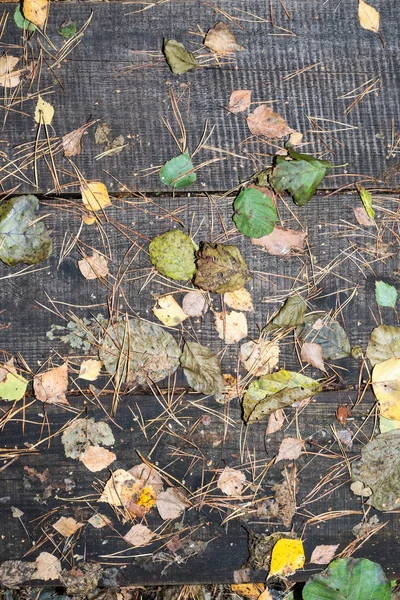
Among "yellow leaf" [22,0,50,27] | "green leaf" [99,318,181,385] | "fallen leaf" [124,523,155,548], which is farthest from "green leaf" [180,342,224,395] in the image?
"yellow leaf" [22,0,50,27]

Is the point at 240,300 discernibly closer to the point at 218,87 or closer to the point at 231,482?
the point at 231,482

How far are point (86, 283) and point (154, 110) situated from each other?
767 millimetres

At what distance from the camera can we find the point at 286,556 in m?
2.09

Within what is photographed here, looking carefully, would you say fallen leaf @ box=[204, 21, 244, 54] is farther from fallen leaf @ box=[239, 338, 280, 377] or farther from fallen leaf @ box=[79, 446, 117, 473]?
fallen leaf @ box=[79, 446, 117, 473]

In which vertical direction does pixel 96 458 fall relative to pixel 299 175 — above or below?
below

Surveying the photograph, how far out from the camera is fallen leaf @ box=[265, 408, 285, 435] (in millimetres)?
2076

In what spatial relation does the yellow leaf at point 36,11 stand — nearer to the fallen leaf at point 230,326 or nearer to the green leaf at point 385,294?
the fallen leaf at point 230,326

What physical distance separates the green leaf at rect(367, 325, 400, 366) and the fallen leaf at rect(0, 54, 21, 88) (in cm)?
180

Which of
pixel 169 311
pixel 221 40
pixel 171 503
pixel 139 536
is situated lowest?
pixel 139 536

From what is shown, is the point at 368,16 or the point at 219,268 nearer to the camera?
the point at 219,268

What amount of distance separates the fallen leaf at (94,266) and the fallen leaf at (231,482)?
3.14 feet

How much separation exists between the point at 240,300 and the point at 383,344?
0.62 metres

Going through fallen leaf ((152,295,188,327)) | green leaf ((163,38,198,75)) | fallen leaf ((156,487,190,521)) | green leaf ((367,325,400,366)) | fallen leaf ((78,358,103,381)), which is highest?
green leaf ((163,38,198,75))

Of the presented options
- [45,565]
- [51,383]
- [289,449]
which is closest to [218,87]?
[51,383]
